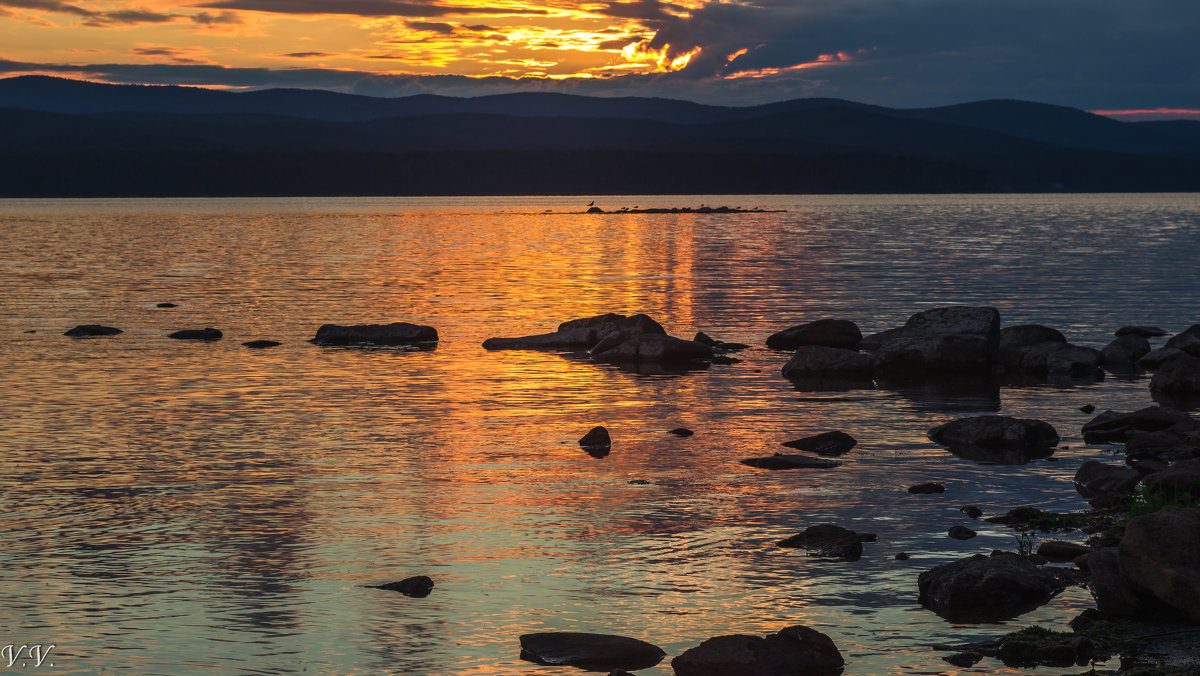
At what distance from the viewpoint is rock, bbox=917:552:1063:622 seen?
12953 millimetres

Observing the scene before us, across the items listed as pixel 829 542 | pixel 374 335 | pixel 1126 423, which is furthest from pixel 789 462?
pixel 374 335

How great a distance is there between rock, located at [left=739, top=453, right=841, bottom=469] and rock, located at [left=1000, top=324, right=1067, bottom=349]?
1599 centimetres

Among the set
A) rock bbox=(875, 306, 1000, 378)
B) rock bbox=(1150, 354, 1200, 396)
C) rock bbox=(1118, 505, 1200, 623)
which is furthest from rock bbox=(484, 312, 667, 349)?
rock bbox=(1118, 505, 1200, 623)

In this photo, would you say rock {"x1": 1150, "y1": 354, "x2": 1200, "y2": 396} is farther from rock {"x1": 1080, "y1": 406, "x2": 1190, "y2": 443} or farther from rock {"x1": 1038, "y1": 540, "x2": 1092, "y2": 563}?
rock {"x1": 1038, "y1": 540, "x2": 1092, "y2": 563}

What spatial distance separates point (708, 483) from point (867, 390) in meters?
11.4

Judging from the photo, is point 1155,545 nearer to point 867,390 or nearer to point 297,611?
point 297,611

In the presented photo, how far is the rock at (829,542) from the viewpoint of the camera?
586 inches

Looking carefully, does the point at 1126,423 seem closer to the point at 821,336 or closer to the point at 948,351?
the point at 948,351

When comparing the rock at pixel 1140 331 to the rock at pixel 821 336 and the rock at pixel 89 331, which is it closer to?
the rock at pixel 821 336

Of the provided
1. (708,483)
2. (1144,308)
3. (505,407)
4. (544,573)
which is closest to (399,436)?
(505,407)

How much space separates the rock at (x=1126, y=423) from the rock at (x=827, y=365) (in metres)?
8.17

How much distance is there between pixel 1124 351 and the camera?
3381 cm

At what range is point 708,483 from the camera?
18719 mm

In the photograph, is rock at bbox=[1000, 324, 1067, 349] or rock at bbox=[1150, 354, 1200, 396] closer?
rock at bbox=[1150, 354, 1200, 396]
